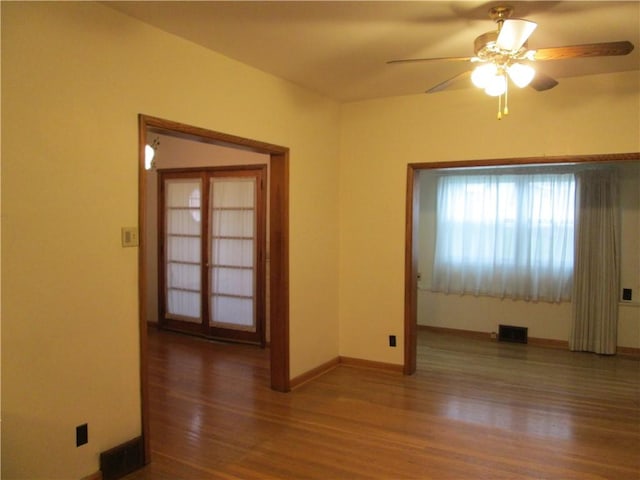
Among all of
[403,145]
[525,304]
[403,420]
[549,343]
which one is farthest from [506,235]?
[403,420]

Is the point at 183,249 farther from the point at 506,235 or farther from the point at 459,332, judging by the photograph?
the point at 506,235

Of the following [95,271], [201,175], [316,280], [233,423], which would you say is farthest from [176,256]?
[95,271]

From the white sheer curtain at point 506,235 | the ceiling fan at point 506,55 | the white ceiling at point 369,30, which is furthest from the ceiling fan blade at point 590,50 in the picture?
the white sheer curtain at point 506,235

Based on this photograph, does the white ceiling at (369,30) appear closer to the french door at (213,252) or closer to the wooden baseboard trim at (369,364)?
the french door at (213,252)

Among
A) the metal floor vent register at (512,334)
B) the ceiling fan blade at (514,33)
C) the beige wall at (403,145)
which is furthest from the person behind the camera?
the metal floor vent register at (512,334)

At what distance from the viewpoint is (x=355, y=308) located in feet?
15.8

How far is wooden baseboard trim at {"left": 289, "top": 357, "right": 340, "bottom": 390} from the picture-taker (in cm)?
421

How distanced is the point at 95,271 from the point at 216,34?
1.59 m

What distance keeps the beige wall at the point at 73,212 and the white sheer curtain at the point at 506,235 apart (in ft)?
13.1

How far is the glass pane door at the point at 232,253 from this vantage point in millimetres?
5594

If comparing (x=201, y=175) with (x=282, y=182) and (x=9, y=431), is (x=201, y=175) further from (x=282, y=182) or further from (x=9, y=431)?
(x=9, y=431)

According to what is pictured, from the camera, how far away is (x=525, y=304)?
5.89m

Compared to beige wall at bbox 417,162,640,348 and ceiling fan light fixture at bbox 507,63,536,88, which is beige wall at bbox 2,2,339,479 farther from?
beige wall at bbox 417,162,640,348

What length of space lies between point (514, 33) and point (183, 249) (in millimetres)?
4842
